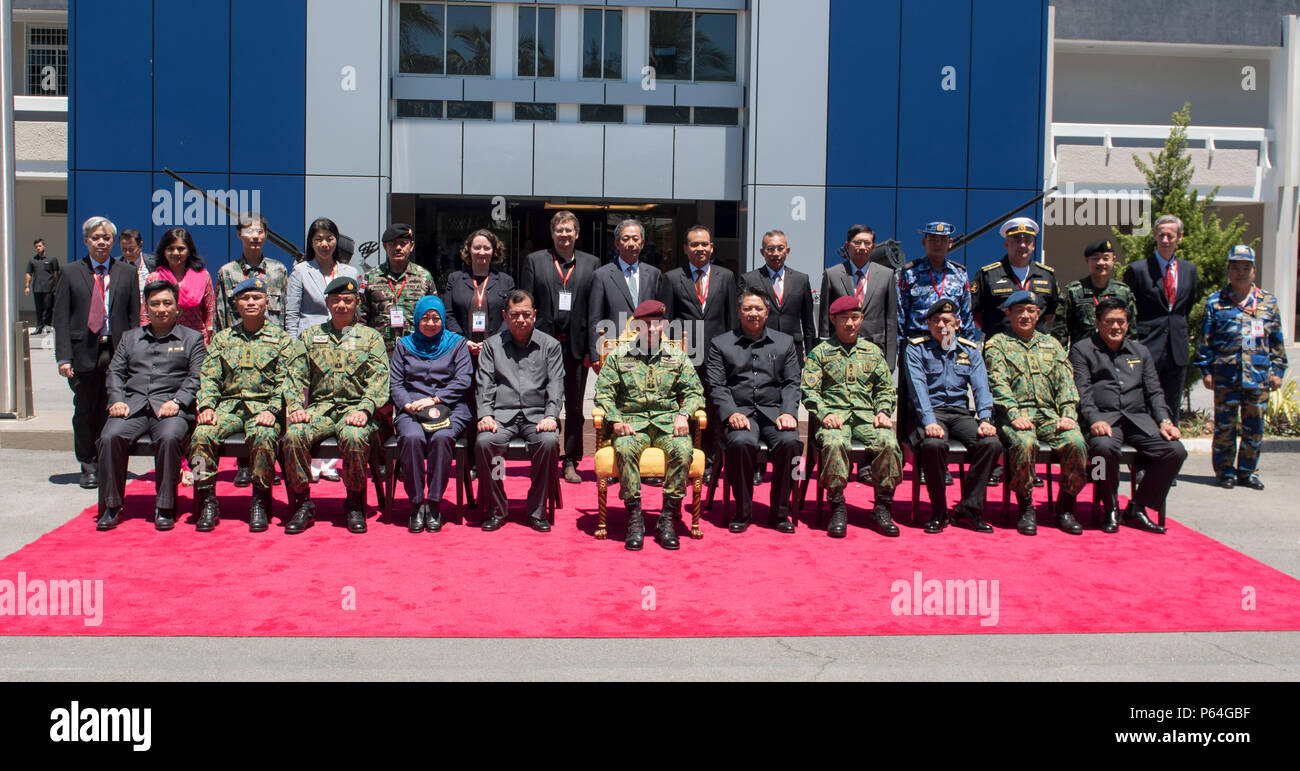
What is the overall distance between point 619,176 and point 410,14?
4424mm

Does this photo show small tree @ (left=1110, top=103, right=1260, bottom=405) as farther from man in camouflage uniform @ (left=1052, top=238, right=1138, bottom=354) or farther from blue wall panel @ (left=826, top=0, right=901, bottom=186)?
blue wall panel @ (left=826, top=0, right=901, bottom=186)

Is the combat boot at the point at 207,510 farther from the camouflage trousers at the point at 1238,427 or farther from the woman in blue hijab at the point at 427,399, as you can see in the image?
the camouflage trousers at the point at 1238,427

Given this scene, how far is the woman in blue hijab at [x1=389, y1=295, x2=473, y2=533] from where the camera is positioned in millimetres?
7648

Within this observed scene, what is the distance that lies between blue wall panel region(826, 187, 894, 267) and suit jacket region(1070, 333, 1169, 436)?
11088mm

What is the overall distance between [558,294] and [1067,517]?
4.11m

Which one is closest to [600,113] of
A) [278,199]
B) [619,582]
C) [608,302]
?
[278,199]

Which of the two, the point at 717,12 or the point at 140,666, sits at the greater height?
the point at 717,12

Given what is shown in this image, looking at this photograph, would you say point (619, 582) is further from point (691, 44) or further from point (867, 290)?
point (691, 44)

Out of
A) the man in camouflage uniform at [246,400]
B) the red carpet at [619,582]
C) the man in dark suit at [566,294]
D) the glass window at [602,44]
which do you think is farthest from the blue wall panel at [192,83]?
the red carpet at [619,582]

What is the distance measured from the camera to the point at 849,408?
796cm

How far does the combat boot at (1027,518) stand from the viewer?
7.79 metres

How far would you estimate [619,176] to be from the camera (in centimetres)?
1994
